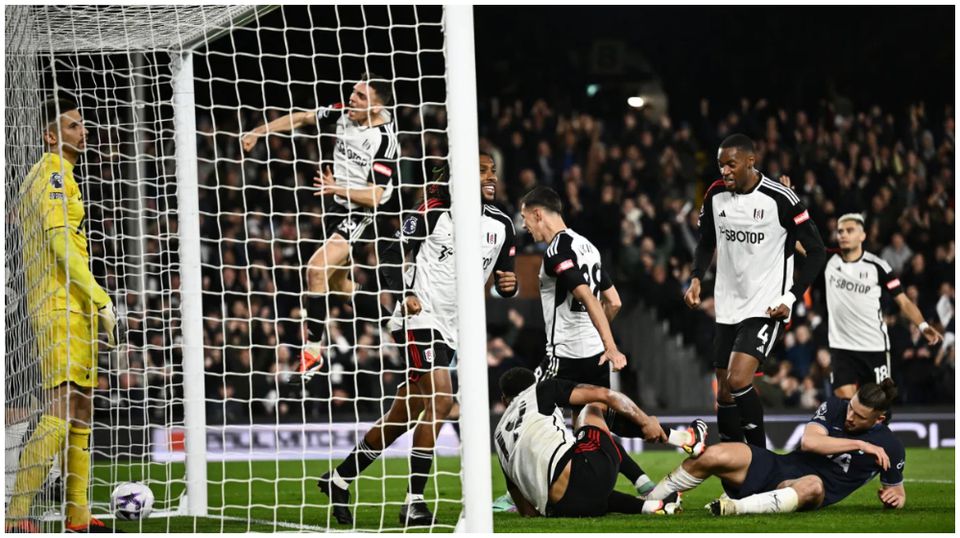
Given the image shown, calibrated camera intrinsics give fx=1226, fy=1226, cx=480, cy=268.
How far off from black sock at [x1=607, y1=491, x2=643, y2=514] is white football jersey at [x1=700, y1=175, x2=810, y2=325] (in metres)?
1.36

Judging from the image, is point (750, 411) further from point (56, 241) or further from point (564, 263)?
point (56, 241)

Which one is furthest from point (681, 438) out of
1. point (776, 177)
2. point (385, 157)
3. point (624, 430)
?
point (776, 177)

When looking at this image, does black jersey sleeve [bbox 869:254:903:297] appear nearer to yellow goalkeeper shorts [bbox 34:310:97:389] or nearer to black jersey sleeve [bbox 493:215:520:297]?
black jersey sleeve [bbox 493:215:520:297]

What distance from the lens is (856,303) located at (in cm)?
943

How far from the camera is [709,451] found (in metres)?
6.04

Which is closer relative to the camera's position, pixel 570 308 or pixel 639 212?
pixel 570 308

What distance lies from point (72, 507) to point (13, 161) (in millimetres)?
1614

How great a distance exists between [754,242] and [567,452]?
1810 millimetres

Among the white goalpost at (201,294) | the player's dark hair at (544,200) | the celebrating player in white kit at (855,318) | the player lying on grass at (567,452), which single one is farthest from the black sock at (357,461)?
the celebrating player in white kit at (855,318)

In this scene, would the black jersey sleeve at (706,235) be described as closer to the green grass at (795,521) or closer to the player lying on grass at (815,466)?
the player lying on grass at (815,466)

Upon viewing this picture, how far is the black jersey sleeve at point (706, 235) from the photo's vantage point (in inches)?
277

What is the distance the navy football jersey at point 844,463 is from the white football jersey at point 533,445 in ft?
4.38

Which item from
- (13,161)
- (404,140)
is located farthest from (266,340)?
(13,161)

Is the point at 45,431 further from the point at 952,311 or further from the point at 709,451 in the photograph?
the point at 952,311
